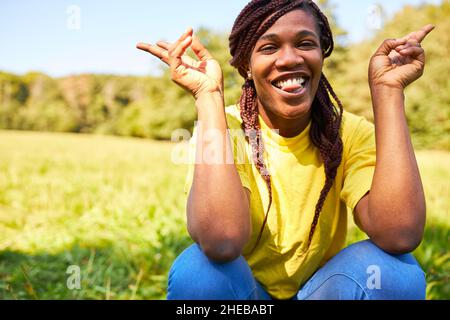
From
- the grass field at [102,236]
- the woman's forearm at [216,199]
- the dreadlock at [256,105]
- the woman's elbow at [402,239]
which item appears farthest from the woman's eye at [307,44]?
the grass field at [102,236]

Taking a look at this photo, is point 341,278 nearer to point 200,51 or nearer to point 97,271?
point 200,51

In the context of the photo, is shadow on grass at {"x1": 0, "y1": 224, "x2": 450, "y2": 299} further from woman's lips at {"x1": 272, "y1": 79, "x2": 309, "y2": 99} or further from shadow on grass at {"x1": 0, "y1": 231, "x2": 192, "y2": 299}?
woman's lips at {"x1": 272, "y1": 79, "x2": 309, "y2": 99}

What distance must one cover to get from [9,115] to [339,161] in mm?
38057

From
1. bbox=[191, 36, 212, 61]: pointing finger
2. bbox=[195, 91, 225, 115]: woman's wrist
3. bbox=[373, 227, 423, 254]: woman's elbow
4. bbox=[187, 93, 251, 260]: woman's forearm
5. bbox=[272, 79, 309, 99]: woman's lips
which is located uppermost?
bbox=[191, 36, 212, 61]: pointing finger

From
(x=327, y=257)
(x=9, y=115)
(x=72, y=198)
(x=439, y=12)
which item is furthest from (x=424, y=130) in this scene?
(x=9, y=115)

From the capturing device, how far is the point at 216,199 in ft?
4.63

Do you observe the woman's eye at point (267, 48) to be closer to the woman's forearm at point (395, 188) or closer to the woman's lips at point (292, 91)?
the woman's lips at point (292, 91)

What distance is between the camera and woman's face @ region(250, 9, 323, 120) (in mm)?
1622

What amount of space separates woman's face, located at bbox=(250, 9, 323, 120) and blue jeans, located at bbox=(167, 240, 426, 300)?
59 cm

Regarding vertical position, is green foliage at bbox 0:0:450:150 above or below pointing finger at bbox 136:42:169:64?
above

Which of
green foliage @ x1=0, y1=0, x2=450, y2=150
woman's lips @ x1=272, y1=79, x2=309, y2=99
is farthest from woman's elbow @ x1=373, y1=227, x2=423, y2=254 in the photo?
green foliage @ x1=0, y1=0, x2=450, y2=150

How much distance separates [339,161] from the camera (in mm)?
1676
